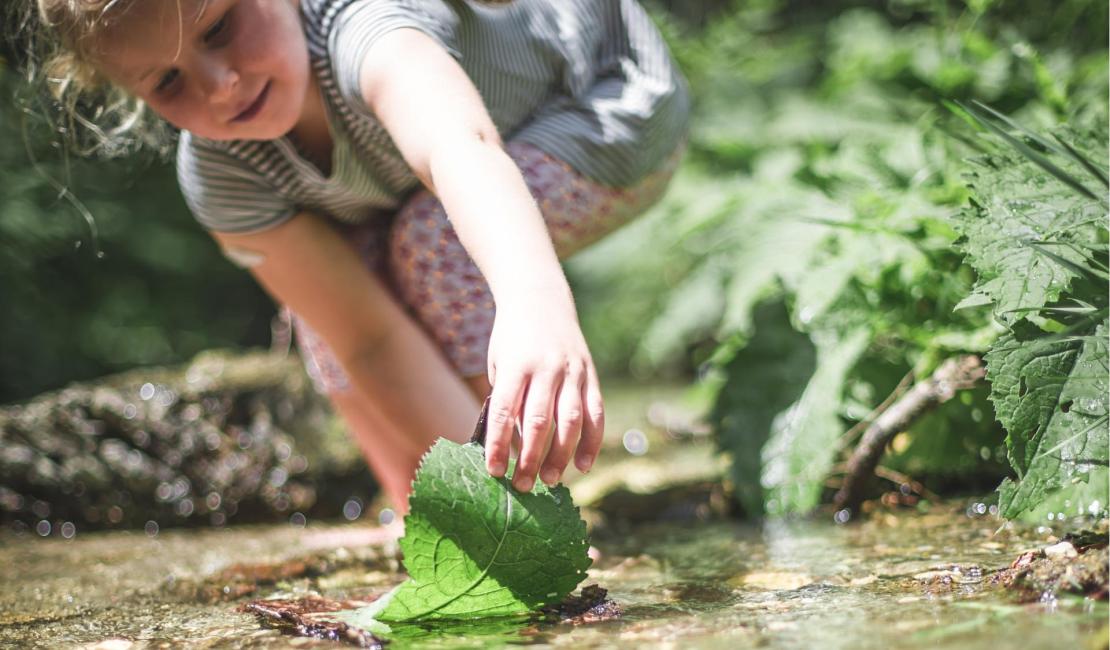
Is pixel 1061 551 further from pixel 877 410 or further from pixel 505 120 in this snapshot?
pixel 505 120

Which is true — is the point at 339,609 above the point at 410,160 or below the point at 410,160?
below

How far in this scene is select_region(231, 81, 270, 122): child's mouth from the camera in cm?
178

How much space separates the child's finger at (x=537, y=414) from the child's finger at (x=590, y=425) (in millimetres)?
43

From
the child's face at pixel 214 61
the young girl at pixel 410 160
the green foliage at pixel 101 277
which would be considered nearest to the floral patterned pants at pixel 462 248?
the young girl at pixel 410 160

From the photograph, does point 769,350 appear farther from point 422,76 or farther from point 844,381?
point 422,76

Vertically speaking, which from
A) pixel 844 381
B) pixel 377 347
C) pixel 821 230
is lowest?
pixel 844 381

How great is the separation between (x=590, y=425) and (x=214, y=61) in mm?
936

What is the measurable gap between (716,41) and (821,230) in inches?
97.8

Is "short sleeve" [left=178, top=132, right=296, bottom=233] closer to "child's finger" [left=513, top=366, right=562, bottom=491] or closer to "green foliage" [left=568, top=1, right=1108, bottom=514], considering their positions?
"green foliage" [left=568, top=1, right=1108, bottom=514]

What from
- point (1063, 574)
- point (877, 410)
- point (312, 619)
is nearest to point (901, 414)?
point (877, 410)

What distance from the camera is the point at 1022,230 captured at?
4.69ft

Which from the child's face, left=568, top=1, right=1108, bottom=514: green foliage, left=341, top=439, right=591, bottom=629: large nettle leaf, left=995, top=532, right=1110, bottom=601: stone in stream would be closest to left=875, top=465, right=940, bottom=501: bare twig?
Answer: left=568, top=1, right=1108, bottom=514: green foliage

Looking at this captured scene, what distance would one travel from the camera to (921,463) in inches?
79.0

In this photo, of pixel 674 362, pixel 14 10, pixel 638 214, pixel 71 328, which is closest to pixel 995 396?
pixel 638 214
